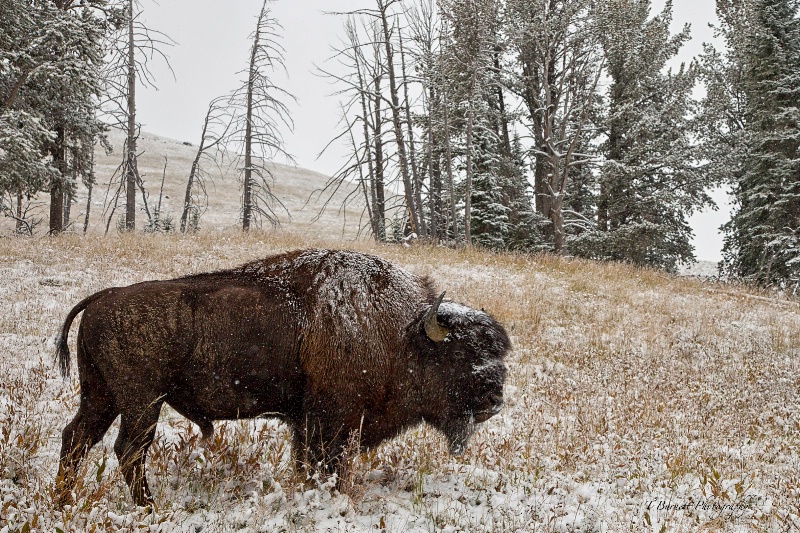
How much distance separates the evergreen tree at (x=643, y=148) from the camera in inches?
867

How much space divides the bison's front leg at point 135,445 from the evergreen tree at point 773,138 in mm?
20561

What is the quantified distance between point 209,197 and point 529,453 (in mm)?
61049

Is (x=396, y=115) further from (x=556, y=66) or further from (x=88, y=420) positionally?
(x=88, y=420)

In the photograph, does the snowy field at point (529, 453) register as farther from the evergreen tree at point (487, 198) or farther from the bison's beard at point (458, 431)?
the evergreen tree at point (487, 198)

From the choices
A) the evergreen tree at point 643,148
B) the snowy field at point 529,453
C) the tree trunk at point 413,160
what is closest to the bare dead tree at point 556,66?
the evergreen tree at point 643,148

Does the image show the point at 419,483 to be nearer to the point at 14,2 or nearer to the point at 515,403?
the point at 515,403

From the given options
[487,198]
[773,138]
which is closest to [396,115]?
[487,198]

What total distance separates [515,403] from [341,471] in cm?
315

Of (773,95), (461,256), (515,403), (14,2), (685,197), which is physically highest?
(773,95)

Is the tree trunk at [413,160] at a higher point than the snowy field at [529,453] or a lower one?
higher

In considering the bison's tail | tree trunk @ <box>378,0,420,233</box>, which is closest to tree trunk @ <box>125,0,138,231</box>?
tree trunk @ <box>378,0,420,233</box>

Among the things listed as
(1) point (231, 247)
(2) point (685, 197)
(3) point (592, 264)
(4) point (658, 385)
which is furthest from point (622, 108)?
(4) point (658, 385)

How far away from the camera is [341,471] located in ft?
12.6

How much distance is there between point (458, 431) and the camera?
163 inches
